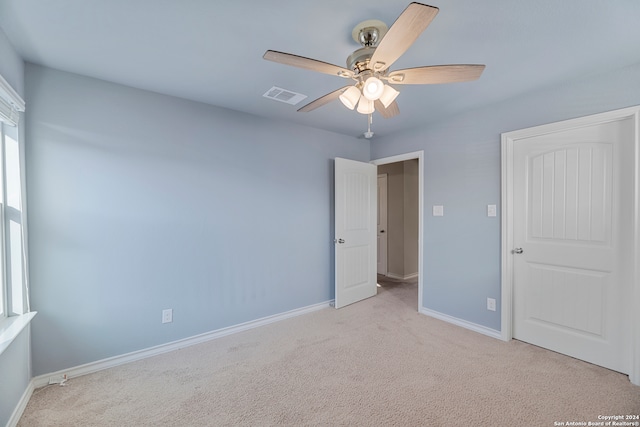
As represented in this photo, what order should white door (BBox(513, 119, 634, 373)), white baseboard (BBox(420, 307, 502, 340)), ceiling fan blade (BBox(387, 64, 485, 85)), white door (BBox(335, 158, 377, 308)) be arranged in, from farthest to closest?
white door (BBox(335, 158, 377, 308)), white baseboard (BBox(420, 307, 502, 340)), white door (BBox(513, 119, 634, 373)), ceiling fan blade (BBox(387, 64, 485, 85))

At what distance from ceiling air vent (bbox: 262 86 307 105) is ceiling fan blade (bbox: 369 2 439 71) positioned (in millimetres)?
1214

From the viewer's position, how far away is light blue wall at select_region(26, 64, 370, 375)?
204 cm

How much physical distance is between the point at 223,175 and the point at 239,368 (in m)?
1.77

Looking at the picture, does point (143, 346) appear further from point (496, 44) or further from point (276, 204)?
point (496, 44)

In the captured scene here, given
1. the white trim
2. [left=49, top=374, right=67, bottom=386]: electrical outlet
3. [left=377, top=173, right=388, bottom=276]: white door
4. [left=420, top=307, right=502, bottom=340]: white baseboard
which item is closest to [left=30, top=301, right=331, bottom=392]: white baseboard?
[left=49, top=374, right=67, bottom=386]: electrical outlet

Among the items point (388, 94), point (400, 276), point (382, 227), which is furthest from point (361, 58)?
point (400, 276)

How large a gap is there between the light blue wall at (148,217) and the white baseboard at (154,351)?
0.17ft

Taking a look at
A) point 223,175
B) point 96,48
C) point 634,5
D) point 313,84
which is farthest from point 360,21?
point 223,175

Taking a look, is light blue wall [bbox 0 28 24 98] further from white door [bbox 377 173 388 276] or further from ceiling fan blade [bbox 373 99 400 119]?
white door [bbox 377 173 388 276]

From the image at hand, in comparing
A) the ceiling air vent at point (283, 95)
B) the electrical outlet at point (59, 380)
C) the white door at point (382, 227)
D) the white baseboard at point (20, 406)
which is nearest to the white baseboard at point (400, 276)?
the white door at point (382, 227)

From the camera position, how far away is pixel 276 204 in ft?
Answer: 10.5

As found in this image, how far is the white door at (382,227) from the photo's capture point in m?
5.49

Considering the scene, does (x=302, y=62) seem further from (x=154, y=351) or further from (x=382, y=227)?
(x=382, y=227)

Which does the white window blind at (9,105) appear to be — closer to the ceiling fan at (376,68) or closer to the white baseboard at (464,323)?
the ceiling fan at (376,68)
